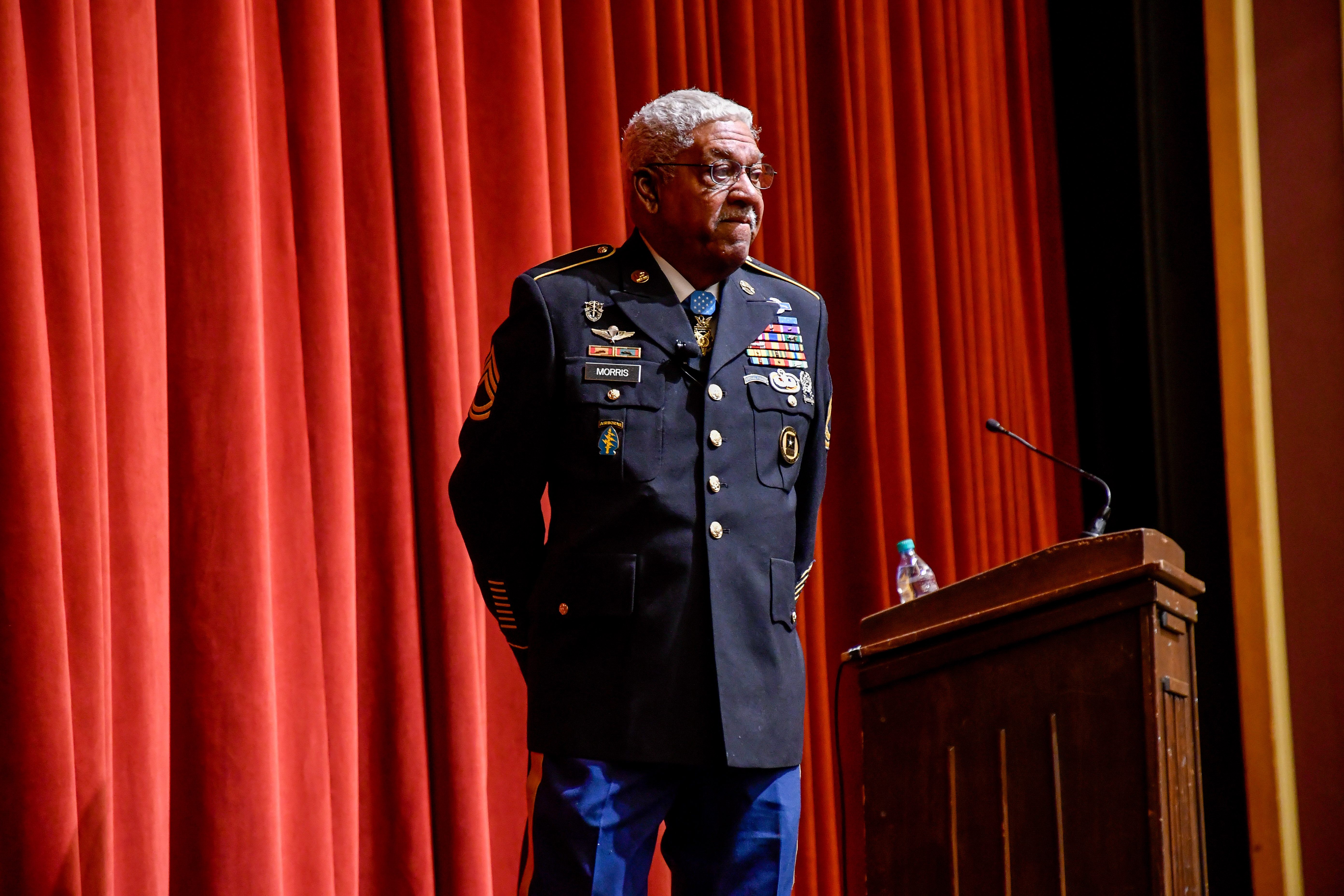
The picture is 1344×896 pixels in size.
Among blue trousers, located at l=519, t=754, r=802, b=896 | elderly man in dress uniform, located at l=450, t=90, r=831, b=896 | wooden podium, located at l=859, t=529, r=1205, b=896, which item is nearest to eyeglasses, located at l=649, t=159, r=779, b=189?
elderly man in dress uniform, located at l=450, t=90, r=831, b=896

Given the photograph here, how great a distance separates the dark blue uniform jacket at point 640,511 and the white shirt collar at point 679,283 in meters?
0.02

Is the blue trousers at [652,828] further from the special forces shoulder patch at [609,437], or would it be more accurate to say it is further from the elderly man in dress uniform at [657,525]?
the special forces shoulder patch at [609,437]

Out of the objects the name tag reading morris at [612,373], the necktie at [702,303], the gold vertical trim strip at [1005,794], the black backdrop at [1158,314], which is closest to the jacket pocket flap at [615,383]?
the name tag reading morris at [612,373]

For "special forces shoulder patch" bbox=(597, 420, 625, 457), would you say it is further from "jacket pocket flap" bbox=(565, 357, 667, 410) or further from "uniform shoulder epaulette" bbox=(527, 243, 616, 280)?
"uniform shoulder epaulette" bbox=(527, 243, 616, 280)

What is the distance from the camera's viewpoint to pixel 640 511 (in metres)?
1.70

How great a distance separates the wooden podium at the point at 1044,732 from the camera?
1714mm

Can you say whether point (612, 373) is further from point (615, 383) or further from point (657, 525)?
point (657, 525)

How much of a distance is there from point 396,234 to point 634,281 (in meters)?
0.90

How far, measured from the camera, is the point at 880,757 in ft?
6.61

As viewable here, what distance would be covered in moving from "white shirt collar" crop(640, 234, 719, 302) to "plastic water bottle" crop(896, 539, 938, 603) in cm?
78

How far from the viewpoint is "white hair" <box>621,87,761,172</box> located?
182 centimetres

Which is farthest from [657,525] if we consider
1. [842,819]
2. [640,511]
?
[842,819]

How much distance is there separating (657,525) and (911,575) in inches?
44.2

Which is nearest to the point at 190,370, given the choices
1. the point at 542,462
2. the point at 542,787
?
the point at 542,462
